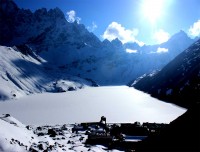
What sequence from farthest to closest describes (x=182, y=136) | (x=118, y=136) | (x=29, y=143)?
(x=118, y=136), (x=29, y=143), (x=182, y=136)

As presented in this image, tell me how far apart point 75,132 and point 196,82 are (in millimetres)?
91292

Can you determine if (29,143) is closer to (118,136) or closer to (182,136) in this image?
(118,136)

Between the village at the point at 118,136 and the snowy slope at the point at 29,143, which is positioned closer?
the snowy slope at the point at 29,143

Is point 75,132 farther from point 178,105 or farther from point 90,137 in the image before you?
point 178,105

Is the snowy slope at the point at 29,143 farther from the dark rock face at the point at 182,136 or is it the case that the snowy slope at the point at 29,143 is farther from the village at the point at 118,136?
the dark rock face at the point at 182,136

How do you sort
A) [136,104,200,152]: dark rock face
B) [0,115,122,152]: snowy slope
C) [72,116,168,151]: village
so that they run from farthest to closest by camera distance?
[72,116,168,151]: village, [0,115,122,152]: snowy slope, [136,104,200,152]: dark rock face

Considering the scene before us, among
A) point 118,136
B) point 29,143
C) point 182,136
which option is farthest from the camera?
point 118,136

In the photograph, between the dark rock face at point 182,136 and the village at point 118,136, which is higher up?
the village at point 118,136

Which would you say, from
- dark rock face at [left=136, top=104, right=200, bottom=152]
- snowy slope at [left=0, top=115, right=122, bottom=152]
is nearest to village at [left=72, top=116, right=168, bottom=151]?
snowy slope at [left=0, top=115, right=122, bottom=152]

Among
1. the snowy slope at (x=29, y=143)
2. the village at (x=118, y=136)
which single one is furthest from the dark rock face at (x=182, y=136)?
the village at (x=118, y=136)

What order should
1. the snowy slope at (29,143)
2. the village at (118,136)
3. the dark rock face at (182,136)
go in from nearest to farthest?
the dark rock face at (182,136), the snowy slope at (29,143), the village at (118,136)

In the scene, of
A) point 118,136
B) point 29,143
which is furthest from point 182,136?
point 118,136

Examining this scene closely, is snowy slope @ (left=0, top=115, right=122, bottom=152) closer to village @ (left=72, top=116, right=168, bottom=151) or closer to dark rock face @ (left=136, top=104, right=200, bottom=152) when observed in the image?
village @ (left=72, top=116, right=168, bottom=151)

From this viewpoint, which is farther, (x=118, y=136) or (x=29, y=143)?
(x=118, y=136)
